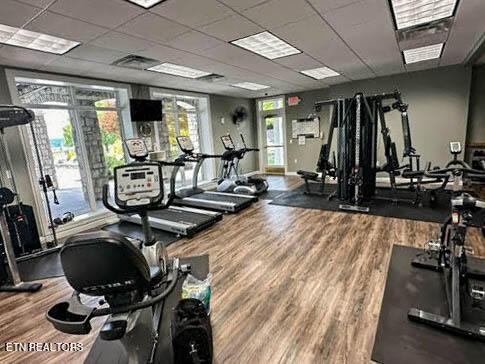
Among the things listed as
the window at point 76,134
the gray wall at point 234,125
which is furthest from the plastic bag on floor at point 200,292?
the gray wall at point 234,125

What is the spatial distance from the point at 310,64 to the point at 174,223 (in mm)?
3859

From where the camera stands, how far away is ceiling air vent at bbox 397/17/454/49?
3.48 metres

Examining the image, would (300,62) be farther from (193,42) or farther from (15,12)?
(15,12)

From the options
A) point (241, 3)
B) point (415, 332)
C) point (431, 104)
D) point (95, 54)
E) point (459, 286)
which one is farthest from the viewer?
point (431, 104)

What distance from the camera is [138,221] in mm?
4699

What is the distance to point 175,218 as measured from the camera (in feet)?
14.7

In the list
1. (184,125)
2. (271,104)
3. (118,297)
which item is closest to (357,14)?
(118,297)

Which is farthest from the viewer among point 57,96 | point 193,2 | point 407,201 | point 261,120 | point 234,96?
point 261,120

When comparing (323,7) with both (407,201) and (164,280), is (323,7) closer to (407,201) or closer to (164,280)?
(164,280)

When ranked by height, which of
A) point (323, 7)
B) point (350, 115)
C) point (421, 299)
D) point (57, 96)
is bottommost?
point (421, 299)

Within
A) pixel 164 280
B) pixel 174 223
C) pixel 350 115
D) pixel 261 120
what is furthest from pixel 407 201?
pixel 261 120

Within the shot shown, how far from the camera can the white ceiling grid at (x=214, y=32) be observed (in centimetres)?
253

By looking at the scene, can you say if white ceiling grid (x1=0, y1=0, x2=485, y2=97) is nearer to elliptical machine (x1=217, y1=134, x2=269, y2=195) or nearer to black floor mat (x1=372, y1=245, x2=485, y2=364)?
elliptical machine (x1=217, y1=134, x2=269, y2=195)

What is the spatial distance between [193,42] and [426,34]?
132 inches
